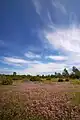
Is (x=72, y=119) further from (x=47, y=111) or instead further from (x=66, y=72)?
(x=66, y=72)

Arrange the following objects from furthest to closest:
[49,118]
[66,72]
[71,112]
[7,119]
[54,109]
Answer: [66,72] → [54,109] → [71,112] → [49,118] → [7,119]

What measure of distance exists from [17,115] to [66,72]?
127882mm

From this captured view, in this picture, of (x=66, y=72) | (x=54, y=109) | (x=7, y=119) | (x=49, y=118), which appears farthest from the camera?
(x=66, y=72)

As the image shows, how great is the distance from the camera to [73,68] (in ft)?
465

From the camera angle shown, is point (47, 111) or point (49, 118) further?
point (47, 111)

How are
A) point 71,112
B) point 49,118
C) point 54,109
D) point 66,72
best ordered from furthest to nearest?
point 66,72 → point 54,109 → point 71,112 → point 49,118

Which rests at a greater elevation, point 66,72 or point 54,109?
point 66,72

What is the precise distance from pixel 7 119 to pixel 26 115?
5.00ft

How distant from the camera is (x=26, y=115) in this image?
37.4 ft

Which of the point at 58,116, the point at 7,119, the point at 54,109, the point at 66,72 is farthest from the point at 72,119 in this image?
the point at 66,72

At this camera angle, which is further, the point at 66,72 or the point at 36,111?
the point at 66,72

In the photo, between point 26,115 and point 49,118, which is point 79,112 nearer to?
point 49,118

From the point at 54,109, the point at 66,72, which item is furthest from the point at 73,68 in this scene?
the point at 54,109

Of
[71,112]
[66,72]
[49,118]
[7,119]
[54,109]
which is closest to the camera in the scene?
[7,119]
